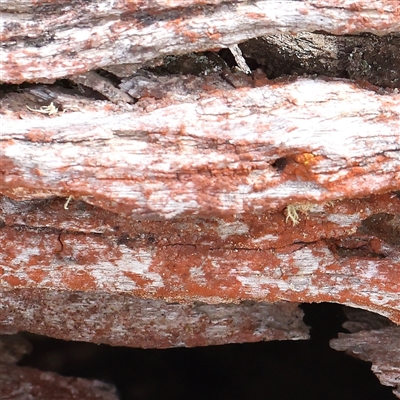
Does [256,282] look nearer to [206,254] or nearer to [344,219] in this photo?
[206,254]

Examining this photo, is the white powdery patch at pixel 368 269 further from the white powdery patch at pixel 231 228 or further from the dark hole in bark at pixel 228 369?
the dark hole in bark at pixel 228 369

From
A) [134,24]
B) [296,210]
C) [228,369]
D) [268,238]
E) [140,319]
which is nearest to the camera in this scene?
[134,24]

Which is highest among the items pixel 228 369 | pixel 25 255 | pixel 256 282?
pixel 25 255

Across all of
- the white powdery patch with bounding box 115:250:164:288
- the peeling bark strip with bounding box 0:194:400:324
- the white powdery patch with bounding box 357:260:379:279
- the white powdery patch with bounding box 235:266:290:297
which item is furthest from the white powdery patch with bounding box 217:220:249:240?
the white powdery patch with bounding box 357:260:379:279

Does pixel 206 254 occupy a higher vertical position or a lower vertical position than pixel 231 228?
lower

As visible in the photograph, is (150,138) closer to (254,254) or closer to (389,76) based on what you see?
(254,254)

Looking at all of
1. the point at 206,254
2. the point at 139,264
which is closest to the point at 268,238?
the point at 206,254

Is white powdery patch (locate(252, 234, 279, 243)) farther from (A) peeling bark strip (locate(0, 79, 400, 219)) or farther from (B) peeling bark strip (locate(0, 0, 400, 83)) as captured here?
(B) peeling bark strip (locate(0, 0, 400, 83))
